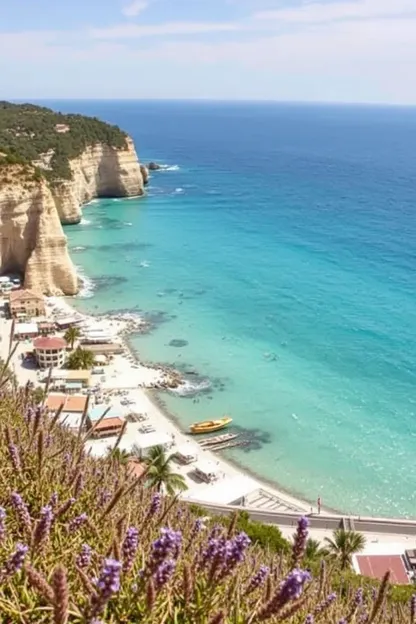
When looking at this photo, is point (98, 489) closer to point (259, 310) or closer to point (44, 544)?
point (44, 544)

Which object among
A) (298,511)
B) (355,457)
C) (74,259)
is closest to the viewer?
(298,511)

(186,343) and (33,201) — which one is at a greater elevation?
(33,201)

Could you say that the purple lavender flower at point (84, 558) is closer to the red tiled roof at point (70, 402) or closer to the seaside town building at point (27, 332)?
the red tiled roof at point (70, 402)

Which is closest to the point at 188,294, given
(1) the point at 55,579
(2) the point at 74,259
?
(2) the point at 74,259

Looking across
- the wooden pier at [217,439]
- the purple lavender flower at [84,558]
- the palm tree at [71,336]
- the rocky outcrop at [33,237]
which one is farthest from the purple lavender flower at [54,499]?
the rocky outcrop at [33,237]

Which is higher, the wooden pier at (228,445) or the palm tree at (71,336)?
the palm tree at (71,336)

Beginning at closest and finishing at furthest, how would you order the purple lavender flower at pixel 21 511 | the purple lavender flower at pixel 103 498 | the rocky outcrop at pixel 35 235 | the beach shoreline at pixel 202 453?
the purple lavender flower at pixel 21 511 → the purple lavender flower at pixel 103 498 → the beach shoreline at pixel 202 453 → the rocky outcrop at pixel 35 235
